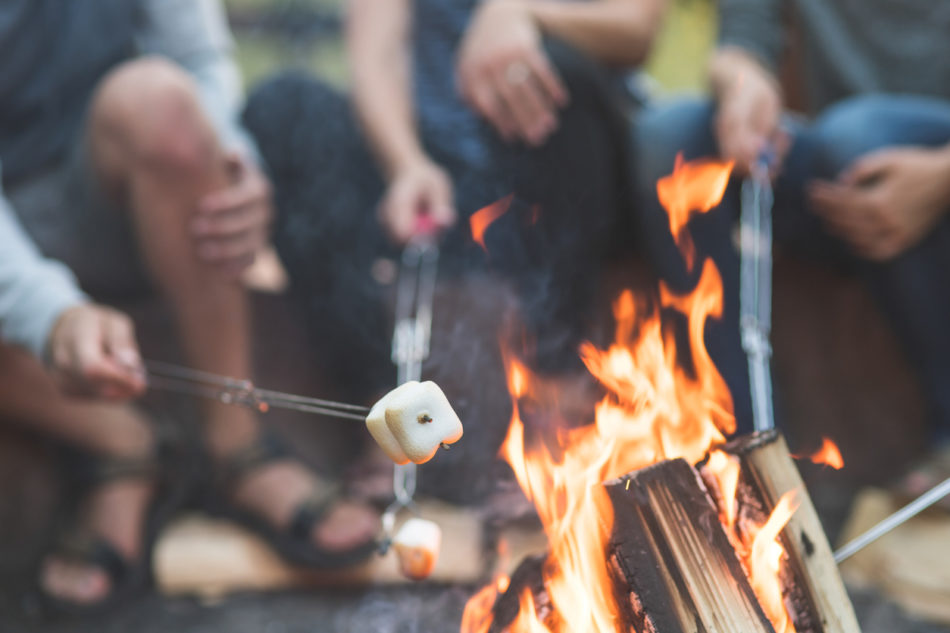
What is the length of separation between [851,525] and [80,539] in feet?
3.88

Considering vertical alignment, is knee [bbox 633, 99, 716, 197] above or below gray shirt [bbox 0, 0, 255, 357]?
below

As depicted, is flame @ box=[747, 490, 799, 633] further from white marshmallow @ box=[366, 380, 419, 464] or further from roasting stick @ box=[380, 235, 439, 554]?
roasting stick @ box=[380, 235, 439, 554]

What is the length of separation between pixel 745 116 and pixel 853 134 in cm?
19

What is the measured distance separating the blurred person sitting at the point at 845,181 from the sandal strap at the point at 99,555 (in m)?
0.93

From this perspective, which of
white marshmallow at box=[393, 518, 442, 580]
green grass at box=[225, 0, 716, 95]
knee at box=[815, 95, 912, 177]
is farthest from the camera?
green grass at box=[225, 0, 716, 95]

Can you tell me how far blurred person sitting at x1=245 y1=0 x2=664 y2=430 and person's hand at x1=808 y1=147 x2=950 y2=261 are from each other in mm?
356

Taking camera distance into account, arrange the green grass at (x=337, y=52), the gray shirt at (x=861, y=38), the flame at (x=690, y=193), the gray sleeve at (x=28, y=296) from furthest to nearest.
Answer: the green grass at (x=337, y=52), the gray shirt at (x=861, y=38), the gray sleeve at (x=28, y=296), the flame at (x=690, y=193)

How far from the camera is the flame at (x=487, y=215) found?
1.22 metres

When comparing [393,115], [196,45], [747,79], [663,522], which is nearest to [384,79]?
[393,115]

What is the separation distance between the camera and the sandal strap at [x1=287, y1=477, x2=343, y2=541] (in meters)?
1.19

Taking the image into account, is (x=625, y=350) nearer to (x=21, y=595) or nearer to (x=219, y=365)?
(x=219, y=365)

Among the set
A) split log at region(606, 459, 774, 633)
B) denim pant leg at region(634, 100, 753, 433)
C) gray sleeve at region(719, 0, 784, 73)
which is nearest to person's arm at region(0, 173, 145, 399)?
split log at region(606, 459, 774, 633)

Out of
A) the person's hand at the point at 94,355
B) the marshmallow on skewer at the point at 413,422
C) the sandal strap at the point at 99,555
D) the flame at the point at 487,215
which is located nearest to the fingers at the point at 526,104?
the flame at the point at 487,215

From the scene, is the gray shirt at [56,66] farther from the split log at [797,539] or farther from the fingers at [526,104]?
the split log at [797,539]
